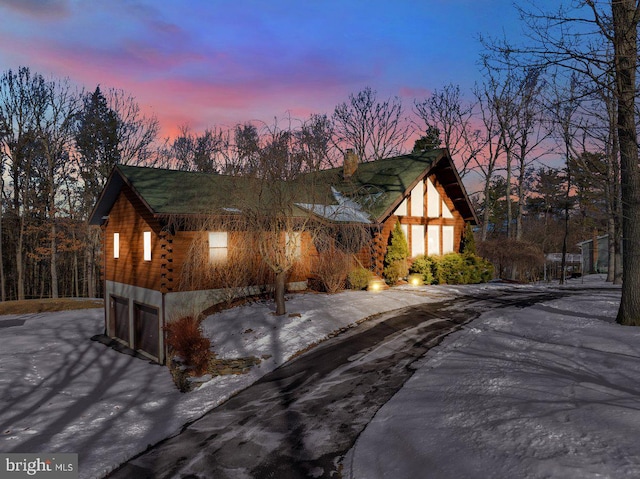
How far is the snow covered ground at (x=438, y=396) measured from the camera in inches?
222

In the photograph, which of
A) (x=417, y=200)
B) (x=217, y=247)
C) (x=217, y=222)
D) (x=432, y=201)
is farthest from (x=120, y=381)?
(x=432, y=201)

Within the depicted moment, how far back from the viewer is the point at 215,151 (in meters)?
14.3

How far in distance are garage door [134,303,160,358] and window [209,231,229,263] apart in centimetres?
328

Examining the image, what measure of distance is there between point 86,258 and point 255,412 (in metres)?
38.1

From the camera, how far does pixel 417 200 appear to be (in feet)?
80.6

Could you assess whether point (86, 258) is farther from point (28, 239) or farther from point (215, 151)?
point (215, 151)

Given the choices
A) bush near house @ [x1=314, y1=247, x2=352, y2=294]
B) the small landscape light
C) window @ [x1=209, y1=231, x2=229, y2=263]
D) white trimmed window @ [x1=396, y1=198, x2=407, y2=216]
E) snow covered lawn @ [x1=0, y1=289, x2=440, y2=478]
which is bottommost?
snow covered lawn @ [x1=0, y1=289, x2=440, y2=478]

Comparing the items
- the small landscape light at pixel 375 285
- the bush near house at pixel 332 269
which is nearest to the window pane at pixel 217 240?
the bush near house at pixel 332 269

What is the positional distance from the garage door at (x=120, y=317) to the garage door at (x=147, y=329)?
1.40 metres

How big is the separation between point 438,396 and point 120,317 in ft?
60.6

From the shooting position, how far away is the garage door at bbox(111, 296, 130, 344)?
2078 centimetres

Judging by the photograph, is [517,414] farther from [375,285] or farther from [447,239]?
[447,239]

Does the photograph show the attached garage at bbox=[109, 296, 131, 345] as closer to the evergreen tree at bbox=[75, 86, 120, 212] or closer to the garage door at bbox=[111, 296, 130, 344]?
the garage door at bbox=[111, 296, 130, 344]

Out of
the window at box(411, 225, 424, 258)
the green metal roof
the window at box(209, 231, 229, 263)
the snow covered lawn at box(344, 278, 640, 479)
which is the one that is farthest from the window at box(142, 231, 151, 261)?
the window at box(411, 225, 424, 258)
